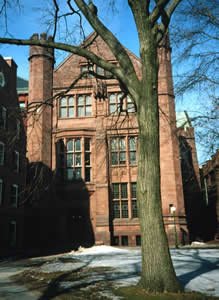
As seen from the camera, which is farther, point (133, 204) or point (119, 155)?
point (119, 155)

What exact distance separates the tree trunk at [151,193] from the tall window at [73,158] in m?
18.9

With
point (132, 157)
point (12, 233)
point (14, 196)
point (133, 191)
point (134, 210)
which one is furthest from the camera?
point (132, 157)

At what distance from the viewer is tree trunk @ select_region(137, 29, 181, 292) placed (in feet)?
22.3

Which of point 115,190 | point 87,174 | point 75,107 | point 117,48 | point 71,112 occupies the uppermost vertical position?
point 75,107

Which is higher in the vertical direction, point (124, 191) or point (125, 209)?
point (124, 191)

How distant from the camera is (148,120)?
758 centimetres

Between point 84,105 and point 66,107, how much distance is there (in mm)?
1625

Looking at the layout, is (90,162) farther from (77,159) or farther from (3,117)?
(3,117)

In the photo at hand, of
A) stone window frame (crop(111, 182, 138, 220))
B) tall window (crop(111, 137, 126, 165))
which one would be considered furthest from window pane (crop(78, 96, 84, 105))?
stone window frame (crop(111, 182, 138, 220))

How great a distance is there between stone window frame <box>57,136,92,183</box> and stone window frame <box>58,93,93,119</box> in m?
2.30

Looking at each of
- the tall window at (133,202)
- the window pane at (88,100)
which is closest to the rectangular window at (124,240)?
the tall window at (133,202)

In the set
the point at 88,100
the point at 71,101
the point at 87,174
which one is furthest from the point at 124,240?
the point at 71,101

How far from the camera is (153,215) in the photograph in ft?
23.0

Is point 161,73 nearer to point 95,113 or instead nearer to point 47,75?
point 95,113
